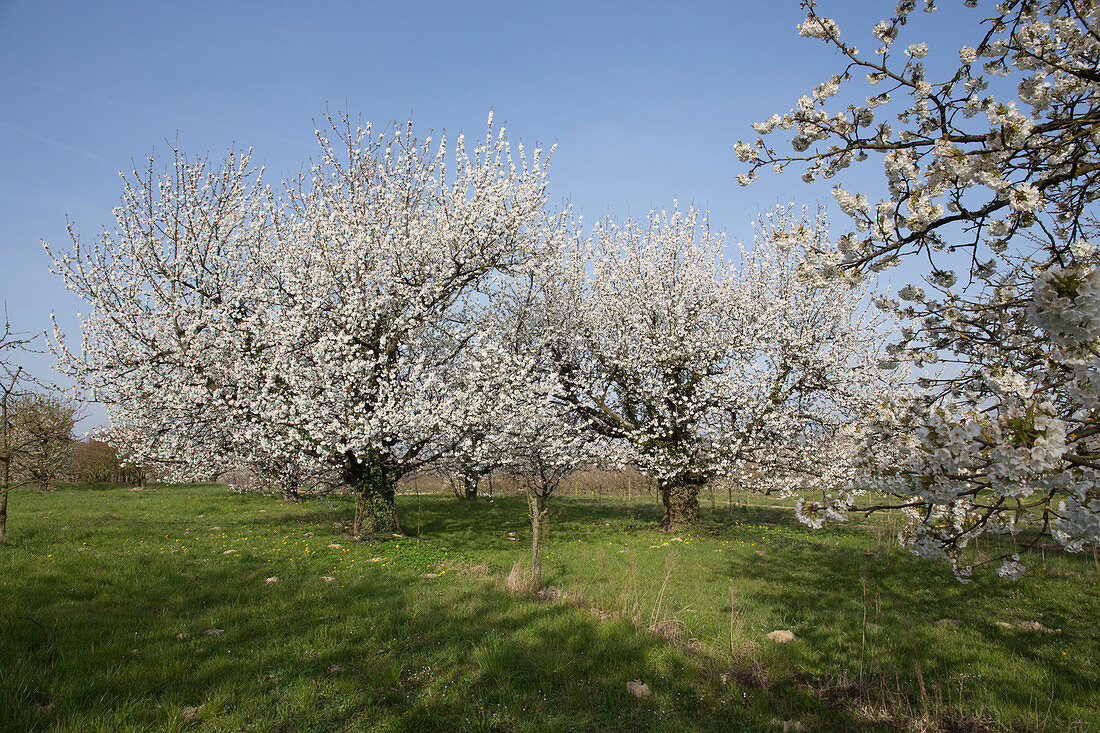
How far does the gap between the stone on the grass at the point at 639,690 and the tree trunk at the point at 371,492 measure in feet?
30.8

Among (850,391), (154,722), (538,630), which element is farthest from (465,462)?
(850,391)

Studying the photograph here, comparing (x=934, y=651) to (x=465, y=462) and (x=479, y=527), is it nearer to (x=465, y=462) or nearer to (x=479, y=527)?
(x=465, y=462)

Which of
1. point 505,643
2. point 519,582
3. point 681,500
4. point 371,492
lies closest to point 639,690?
point 505,643

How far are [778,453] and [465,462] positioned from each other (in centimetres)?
983

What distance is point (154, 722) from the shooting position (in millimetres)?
4031

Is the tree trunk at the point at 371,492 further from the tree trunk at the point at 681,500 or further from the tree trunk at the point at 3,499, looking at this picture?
the tree trunk at the point at 681,500

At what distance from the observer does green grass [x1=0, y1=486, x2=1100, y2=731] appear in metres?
4.33

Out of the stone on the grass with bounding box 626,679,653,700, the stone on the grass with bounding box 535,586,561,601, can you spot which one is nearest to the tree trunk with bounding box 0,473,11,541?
the stone on the grass with bounding box 535,586,561,601

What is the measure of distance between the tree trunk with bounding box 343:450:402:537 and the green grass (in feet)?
6.99

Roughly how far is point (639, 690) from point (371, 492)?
32.5 feet

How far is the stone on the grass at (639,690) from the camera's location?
4.72m

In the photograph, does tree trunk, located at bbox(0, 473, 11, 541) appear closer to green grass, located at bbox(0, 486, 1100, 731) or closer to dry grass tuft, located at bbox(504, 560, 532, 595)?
green grass, located at bbox(0, 486, 1100, 731)

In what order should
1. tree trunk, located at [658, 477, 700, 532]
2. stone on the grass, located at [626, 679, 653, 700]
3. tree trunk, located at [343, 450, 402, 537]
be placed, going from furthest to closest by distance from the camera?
tree trunk, located at [658, 477, 700, 532], tree trunk, located at [343, 450, 402, 537], stone on the grass, located at [626, 679, 653, 700]

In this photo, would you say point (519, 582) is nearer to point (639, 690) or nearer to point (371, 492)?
point (639, 690)
